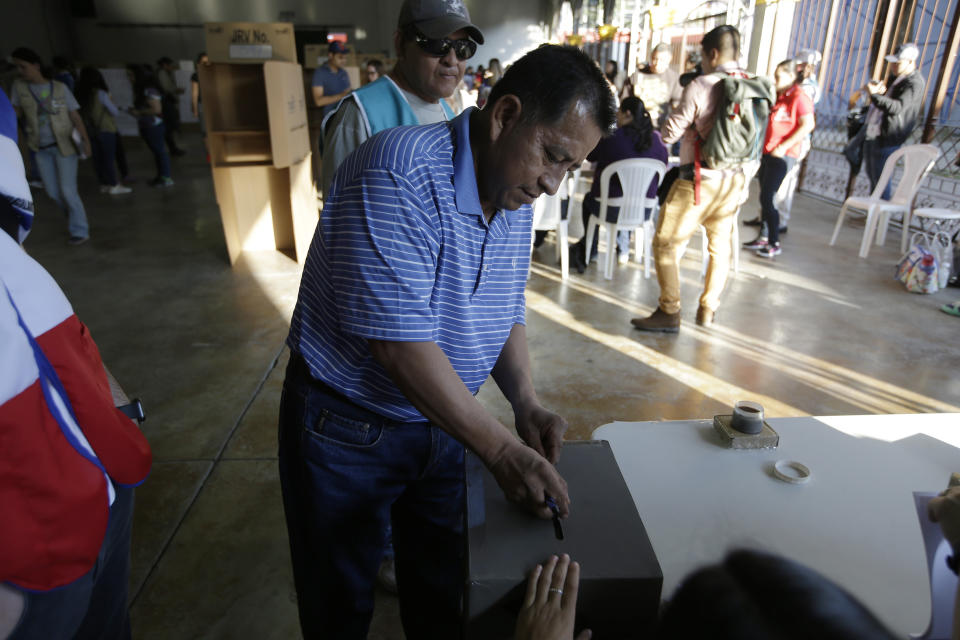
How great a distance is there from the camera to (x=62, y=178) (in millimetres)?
5156

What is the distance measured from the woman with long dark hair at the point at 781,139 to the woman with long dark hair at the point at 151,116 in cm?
694

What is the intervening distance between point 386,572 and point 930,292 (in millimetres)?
4421

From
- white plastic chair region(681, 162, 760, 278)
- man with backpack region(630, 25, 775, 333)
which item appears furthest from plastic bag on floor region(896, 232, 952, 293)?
man with backpack region(630, 25, 775, 333)

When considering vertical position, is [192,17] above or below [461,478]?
above

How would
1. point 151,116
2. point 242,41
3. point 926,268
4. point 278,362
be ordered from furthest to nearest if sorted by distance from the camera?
point 151,116 → point 242,41 → point 926,268 → point 278,362

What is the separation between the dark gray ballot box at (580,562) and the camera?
82 cm

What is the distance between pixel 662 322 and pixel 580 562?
2958 mm

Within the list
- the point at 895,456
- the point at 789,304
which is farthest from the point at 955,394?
the point at 895,456

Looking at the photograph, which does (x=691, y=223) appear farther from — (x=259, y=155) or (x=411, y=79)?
(x=259, y=155)

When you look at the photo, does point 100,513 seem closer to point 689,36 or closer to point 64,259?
point 64,259

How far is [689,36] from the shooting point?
10.9 m

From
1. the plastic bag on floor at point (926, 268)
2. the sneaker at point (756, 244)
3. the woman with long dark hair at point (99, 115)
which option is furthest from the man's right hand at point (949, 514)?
the woman with long dark hair at point (99, 115)

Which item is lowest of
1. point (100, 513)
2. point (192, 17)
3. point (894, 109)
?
point (100, 513)

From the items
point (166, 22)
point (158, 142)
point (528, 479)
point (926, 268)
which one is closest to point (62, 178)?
point (158, 142)
